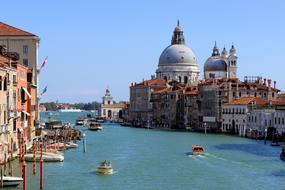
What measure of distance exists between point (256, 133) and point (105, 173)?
27219 millimetres

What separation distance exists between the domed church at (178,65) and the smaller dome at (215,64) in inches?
140

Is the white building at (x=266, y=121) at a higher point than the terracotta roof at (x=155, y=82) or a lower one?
lower

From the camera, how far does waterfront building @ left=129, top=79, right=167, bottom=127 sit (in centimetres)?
8950

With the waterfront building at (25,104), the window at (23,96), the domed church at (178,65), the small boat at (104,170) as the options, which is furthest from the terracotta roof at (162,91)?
the small boat at (104,170)

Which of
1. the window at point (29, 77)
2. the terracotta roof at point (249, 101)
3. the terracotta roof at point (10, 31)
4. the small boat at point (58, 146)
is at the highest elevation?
the terracotta roof at point (10, 31)

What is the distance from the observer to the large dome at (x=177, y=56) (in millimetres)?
97188

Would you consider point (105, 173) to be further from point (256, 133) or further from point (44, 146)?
point (256, 133)

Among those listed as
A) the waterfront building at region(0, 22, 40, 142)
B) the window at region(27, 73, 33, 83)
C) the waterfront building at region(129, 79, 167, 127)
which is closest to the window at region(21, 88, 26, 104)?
the window at region(27, 73, 33, 83)

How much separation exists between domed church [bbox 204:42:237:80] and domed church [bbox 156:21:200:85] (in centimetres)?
358

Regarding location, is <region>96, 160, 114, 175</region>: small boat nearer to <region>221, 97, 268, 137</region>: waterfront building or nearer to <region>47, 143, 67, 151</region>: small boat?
<region>47, 143, 67, 151</region>: small boat

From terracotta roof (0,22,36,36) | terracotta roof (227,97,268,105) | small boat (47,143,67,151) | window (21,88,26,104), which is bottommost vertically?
small boat (47,143,67,151)

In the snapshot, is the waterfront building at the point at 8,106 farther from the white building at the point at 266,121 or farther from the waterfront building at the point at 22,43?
the white building at the point at 266,121

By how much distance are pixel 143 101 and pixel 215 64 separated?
10174mm

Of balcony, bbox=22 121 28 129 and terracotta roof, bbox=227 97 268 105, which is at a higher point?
terracotta roof, bbox=227 97 268 105
